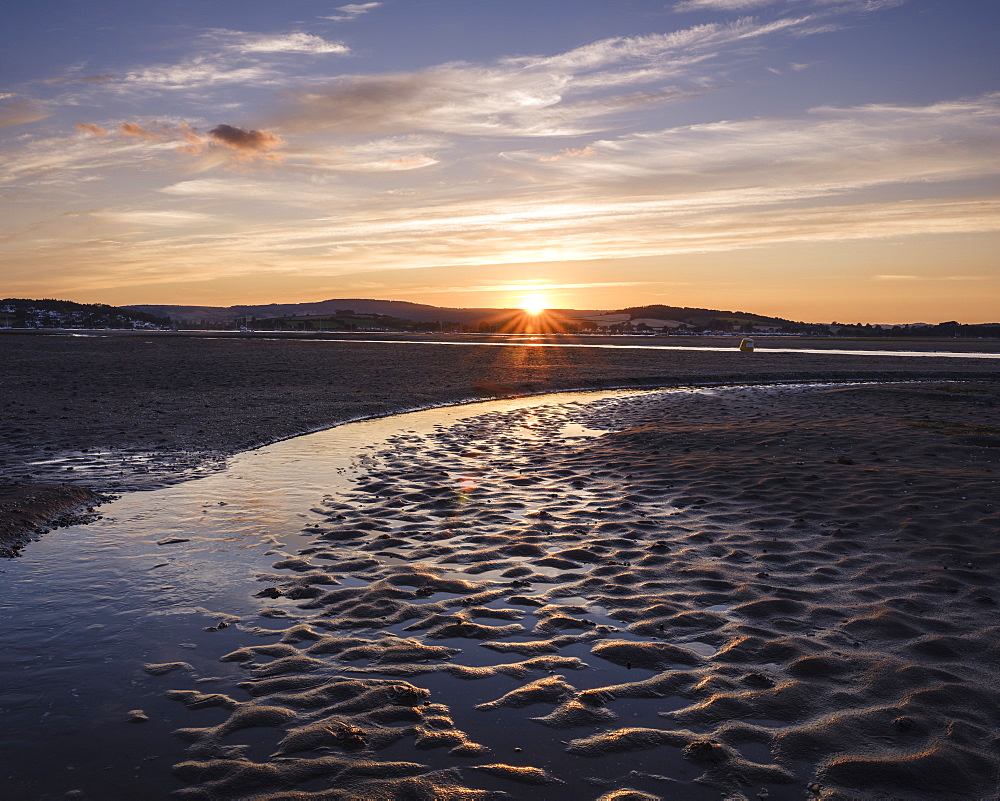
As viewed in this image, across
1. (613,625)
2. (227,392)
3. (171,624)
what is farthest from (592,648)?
(227,392)

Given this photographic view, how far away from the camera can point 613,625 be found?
23.5 ft

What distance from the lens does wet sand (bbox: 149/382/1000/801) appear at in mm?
4707

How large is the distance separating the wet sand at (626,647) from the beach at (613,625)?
0.03 meters

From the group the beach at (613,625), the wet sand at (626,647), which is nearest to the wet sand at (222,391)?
the beach at (613,625)

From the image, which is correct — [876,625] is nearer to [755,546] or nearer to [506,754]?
[755,546]

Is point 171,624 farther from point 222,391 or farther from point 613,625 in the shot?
point 222,391

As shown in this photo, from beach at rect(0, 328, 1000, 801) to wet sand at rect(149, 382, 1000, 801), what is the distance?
0.03 meters

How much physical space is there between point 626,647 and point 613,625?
538mm

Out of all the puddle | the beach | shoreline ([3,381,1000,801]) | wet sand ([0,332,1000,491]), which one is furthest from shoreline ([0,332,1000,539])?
shoreline ([3,381,1000,801])

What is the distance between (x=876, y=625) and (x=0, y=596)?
10.3m

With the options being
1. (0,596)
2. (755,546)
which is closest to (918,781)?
(755,546)

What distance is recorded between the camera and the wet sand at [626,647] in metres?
4.71

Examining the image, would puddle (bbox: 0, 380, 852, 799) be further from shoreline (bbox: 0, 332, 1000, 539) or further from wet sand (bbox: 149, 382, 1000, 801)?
shoreline (bbox: 0, 332, 1000, 539)

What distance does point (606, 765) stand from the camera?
4781mm
